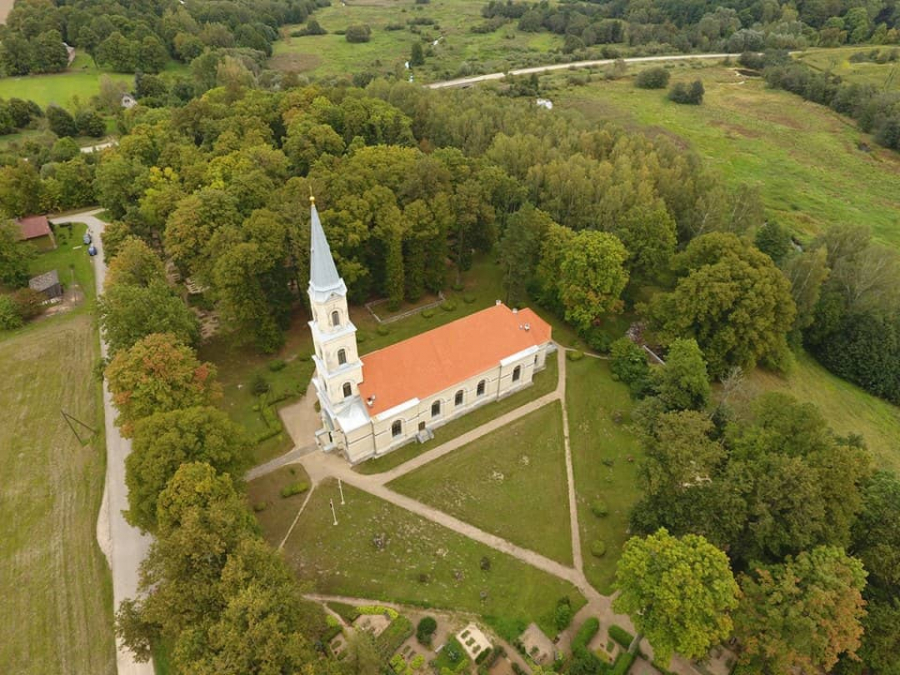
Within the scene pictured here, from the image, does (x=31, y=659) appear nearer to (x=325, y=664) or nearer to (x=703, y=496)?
(x=325, y=664)

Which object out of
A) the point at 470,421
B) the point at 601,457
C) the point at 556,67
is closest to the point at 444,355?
the point at 470,421

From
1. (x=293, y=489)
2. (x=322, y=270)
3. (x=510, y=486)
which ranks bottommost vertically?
(x=510, y=486)

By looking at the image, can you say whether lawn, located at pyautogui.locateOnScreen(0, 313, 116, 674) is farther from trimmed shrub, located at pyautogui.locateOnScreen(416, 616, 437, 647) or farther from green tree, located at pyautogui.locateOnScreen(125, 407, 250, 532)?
trimmed shrub, located at pyautogui.locateOnScreen(416, 616, 437, 647)

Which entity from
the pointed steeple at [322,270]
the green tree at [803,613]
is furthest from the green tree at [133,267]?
the green tree at [803,613]

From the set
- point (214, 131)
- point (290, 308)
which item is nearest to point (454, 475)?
point (290, 308)

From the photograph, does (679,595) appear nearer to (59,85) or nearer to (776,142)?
(776,142)
